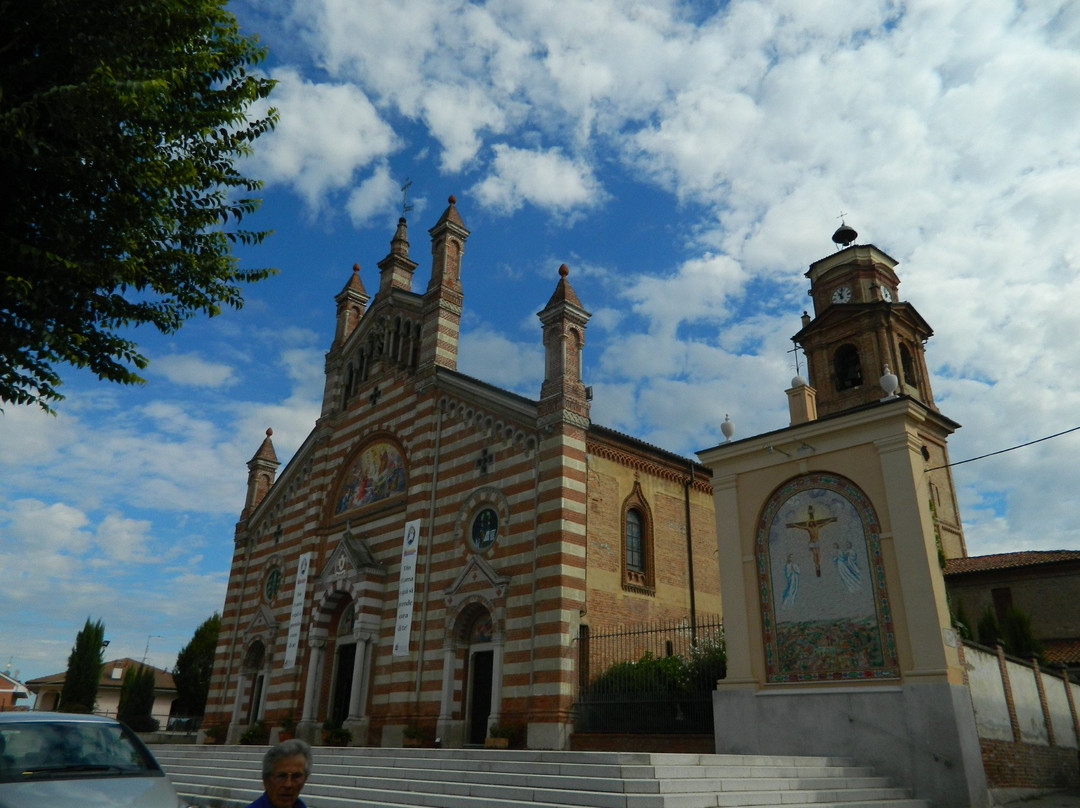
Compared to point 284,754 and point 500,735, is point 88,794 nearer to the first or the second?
point 284,754

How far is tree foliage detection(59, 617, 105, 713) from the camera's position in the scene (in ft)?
148

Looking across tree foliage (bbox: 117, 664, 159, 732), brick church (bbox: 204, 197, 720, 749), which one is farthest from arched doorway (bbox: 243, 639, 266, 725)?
tree foliage (bbox: 117, 664, 159, 732)

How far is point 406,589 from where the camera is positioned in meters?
21.2

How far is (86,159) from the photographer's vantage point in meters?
10.3

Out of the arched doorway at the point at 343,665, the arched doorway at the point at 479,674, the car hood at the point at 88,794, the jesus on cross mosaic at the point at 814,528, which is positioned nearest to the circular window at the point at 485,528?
the arched doorway at the point at 479,674

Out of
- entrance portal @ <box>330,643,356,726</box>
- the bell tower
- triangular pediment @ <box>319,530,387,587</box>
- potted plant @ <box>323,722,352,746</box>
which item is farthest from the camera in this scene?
the bell tower

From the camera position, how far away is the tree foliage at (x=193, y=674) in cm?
4284

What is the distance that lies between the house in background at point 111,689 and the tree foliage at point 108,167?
4554cm

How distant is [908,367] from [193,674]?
39164 millimetres

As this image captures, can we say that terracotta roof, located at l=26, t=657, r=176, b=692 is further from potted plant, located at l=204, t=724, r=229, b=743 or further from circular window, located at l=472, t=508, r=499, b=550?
circular window, located at l=472, t=508, r=499, b=550

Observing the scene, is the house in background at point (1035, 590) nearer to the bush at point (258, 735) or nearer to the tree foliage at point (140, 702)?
the bush at point (258, 735)

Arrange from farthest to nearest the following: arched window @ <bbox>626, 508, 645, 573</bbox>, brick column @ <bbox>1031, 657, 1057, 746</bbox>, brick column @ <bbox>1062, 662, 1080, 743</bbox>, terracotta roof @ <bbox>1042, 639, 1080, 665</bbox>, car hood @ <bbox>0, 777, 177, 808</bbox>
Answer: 1. terracotta roof @ <bbox>1042, 639, 1080, 665</bbox>
2. arched window @ <bbox>626, 508, 645, 573</bbox>
3. brick column @ <bbox>1062, 662, 1080, 743</bbox>
4. brick column @ <bbox>1031, 657, 1057, 746</bbox>
5. car hood @ <bbox>0, 777, 177, 808</bbox>

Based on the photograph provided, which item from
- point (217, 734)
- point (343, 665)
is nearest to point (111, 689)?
point (217, 734)

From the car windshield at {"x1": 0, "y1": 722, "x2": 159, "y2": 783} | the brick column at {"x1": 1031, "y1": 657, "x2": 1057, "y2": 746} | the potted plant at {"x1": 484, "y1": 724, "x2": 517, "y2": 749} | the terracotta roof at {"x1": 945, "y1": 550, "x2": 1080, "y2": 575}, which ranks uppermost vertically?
the terracotta roof at {"x1": 945, "y1": 550, "x2": 1080, "y2": 575}
